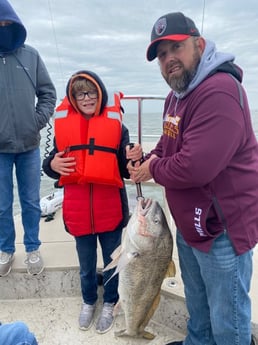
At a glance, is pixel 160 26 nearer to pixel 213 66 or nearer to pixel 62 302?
pixel 213 66

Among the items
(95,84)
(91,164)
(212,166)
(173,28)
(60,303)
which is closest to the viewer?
(212,166)

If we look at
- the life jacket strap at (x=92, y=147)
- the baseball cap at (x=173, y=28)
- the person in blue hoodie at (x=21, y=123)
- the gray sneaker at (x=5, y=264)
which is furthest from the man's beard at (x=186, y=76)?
the gray sneaker at (x=5, y=264)

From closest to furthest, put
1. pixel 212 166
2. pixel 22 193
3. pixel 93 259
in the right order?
pixel 212 166, pixel 93 259, pixel 22 193

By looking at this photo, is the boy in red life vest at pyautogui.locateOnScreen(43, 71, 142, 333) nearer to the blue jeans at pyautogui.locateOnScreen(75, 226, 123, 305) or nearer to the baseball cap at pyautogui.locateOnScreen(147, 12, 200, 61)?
the blue jeans at pyautogui.locateOnScreen(75, 226, 123, 305)

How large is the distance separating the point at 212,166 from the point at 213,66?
1.73 ft

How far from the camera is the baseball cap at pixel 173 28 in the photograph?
A: 5.58ft

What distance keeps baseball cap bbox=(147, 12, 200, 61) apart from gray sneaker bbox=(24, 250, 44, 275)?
2209 millimetres

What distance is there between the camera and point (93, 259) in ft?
8.72

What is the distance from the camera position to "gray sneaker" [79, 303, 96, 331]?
2.76 metres

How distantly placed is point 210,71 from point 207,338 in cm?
186

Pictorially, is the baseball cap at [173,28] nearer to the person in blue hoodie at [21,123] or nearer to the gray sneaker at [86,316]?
the person in blue hoodie at [21,123]

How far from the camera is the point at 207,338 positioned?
229 centimetres

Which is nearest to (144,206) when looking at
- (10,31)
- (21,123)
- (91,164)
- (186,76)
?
(91,164)

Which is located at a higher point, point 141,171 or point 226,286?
point 141,171
